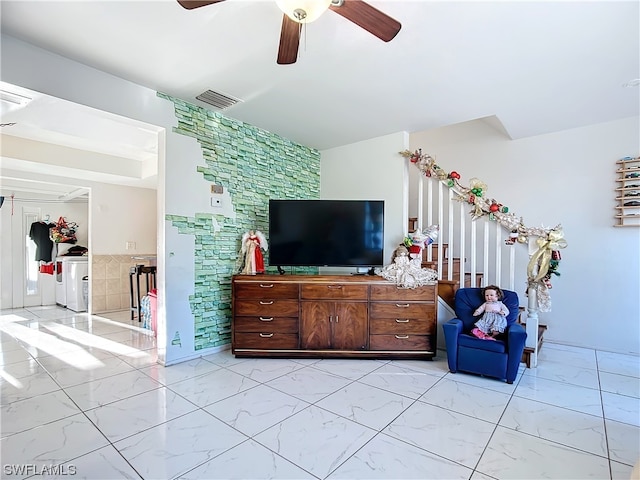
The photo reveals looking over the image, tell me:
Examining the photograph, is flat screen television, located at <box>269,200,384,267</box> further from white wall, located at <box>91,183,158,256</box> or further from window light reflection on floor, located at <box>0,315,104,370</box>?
white wall, located at <box>91,183,158,256</box>

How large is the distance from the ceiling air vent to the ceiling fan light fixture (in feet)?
5.69

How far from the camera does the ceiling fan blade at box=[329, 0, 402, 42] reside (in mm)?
1535

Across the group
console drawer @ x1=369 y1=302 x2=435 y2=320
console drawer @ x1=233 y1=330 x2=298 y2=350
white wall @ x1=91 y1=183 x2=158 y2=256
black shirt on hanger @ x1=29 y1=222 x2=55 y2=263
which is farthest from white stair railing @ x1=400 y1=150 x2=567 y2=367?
black shirt on hanger @ x1=29 y1=222 x2=55 y2=263

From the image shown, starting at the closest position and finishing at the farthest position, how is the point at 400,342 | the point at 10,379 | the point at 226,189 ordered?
the point at 10,379 → the point at 400,342 → the point at 226,189

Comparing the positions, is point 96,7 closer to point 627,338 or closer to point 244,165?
point 244,165

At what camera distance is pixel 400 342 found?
10.6ft

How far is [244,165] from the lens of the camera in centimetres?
374

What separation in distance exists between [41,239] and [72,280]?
3.81ft

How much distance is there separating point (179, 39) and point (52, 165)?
3.45 meters

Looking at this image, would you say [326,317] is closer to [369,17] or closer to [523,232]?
[523,232]

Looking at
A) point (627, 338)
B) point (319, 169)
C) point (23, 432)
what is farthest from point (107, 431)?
point (627, 338)

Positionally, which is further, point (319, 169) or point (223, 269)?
point (319, 169)

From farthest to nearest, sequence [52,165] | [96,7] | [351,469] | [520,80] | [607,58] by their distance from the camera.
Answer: [52,165] < [520,80] < [607,58] < [96,7] < [351,469]

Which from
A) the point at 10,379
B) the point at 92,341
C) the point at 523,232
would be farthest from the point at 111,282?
the point at 523,232
